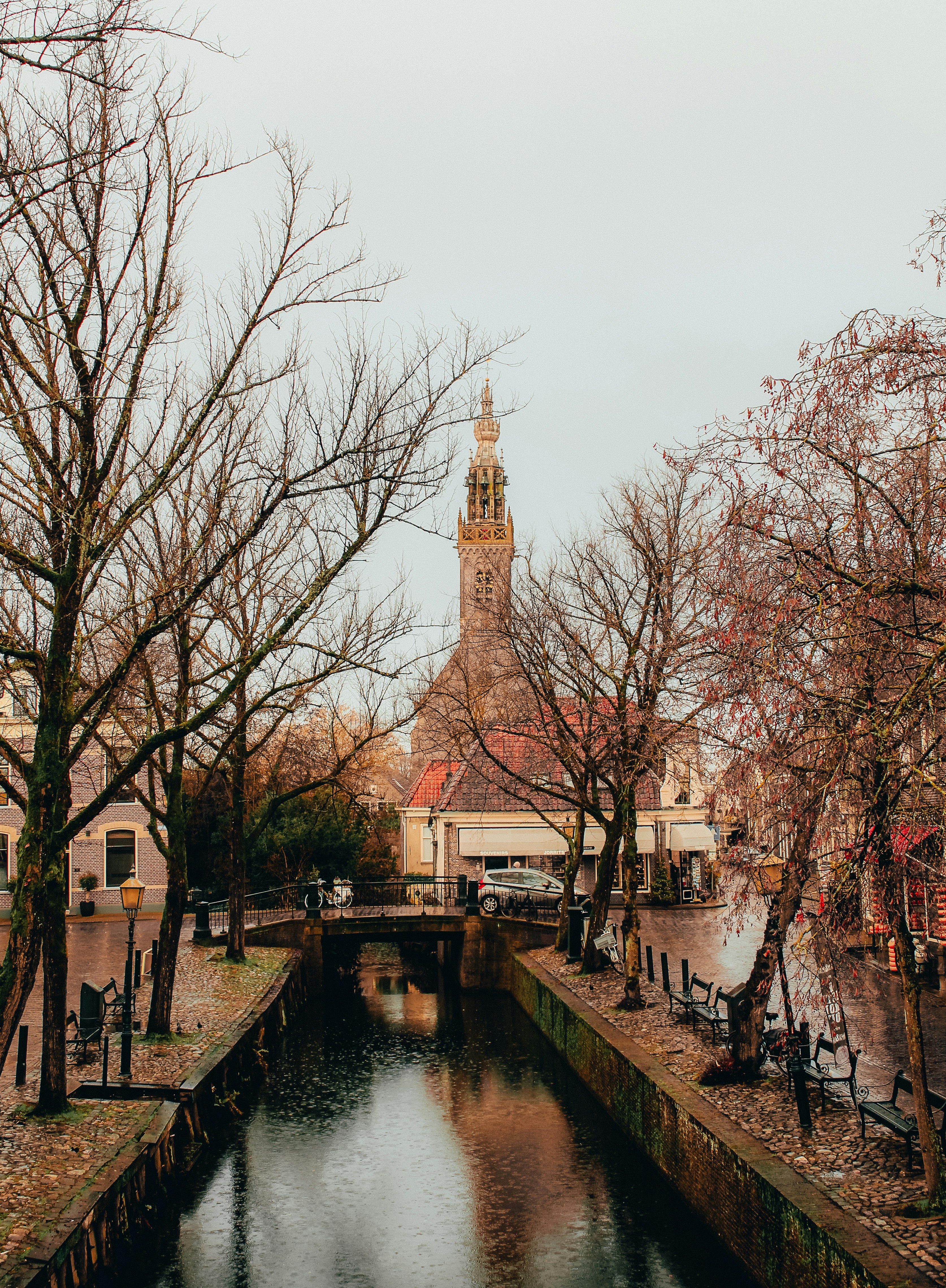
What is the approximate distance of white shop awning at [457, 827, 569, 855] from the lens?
35.6 m

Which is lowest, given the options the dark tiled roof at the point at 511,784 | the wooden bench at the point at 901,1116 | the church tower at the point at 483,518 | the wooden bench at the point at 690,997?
the wooden bench at the point at 690,997

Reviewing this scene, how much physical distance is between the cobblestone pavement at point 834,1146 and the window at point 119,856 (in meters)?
27.3

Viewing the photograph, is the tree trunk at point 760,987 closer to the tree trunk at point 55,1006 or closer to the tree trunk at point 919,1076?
the tree trunk at point 919,1076

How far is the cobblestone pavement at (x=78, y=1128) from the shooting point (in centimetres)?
939

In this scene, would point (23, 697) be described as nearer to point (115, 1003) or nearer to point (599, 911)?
point (115, 1003)

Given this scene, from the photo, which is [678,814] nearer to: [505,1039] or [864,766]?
A: [505,1039]

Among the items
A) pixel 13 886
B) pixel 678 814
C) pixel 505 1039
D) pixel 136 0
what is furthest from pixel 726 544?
pixel 678 814

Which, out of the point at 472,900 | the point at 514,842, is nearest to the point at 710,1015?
the point at 472,900

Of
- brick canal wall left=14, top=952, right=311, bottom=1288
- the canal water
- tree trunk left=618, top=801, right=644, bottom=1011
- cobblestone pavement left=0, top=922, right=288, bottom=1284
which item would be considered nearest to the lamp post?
cobblestone pavement left=0, top=922, right=288, bottom=1284

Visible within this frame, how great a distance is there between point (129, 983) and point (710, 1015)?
337 inches

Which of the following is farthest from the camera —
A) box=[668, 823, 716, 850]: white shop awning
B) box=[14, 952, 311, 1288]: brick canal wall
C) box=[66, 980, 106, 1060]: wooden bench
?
box=[668, 823, 716, 850]: white shop awning

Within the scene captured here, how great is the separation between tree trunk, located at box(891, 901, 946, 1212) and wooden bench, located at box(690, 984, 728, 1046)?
18.6 feet

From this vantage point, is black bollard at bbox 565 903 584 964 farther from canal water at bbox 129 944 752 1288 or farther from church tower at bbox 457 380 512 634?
church tower at bbox 457 380 512 634

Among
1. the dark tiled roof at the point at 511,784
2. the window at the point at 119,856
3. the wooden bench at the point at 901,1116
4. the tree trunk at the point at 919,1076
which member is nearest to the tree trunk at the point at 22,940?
the tree trunk at the point at 919,1076
